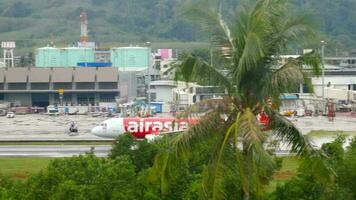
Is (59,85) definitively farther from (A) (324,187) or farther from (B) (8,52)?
(A) (324,187)

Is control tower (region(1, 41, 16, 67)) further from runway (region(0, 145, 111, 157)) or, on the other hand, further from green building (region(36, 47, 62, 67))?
runway (region(0, 145, 111, 157))

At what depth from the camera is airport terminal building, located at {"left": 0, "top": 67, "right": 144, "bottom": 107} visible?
9800cm

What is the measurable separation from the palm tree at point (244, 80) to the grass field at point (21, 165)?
26273 mm

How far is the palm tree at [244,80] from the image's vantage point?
12.4 meters

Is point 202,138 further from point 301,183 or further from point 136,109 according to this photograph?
point 136,109

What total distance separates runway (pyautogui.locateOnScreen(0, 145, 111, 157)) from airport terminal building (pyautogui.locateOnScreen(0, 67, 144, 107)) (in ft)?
144

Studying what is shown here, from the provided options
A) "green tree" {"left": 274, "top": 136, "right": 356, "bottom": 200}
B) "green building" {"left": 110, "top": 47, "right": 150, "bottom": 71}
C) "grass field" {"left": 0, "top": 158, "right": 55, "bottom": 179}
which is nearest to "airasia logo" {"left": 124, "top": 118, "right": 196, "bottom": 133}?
"grass field" {"left": 0, "top": 158, "right": 55, "bottom": 179}

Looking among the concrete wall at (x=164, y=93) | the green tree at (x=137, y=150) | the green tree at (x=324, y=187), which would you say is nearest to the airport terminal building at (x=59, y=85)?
the concrete wall at (x=164, y=93)

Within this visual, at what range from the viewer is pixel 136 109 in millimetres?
84875

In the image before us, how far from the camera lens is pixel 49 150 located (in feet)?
163

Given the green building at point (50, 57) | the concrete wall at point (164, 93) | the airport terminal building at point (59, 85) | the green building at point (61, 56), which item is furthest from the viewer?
the green building at point (61, 56)

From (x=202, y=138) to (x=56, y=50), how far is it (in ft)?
387

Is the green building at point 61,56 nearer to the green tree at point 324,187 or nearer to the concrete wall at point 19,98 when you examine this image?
the concrete wall at point 19,98

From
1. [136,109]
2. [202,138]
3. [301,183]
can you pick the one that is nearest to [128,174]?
[301,183]
